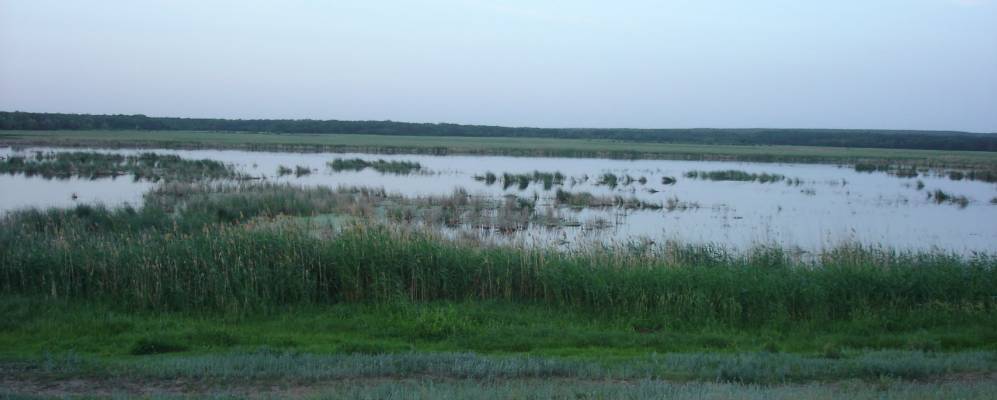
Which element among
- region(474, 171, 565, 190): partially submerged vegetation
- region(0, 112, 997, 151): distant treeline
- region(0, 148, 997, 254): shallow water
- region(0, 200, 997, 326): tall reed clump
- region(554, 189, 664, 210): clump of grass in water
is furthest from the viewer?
region(0, 112, 997, 151): distant treeline

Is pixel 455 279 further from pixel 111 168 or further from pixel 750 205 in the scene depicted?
pixel 111 168

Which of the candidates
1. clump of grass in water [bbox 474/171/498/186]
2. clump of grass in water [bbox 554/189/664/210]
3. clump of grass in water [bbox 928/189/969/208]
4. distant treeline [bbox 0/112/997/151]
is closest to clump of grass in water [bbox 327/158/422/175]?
clump of grass in water [bbox 474/171/498/186]

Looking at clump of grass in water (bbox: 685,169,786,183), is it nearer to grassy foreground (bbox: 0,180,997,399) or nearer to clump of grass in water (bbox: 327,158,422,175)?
clump of grass in water (bbox: 327,158,422,175)

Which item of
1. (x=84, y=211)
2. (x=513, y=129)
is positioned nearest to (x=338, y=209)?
(x=84, y=211)

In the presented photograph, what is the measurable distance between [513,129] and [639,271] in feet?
528

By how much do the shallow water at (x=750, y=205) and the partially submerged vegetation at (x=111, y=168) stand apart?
1.91 m

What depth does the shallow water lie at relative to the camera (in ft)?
79.0

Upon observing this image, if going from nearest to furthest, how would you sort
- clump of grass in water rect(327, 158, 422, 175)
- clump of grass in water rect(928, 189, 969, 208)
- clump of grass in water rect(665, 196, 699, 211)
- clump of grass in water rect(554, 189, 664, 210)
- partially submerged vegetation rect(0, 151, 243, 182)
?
clump of grass in water rect(665, 196, 699, 211)
clump of grass in water rect(554, 189, 664, 210)
clump of grass in water rect(928, 189, 969, 208)
partially submerged vegetation rect(0, 151, 243, 182)
clump of grass in water rect(327, 158, 422, 175)

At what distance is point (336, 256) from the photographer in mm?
12992

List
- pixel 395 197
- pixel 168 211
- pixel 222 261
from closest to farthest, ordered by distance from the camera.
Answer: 1. pixel 222 261
2. pixel 168 211
3. pixel 395 197

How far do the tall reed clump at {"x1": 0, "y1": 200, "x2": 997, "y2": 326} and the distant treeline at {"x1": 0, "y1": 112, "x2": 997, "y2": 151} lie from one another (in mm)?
106580

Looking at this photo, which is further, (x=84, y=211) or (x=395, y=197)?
(x=395, y=197)

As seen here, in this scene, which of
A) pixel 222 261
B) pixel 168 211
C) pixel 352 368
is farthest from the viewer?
pixel 168 211

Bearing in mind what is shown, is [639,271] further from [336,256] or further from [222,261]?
[222,261]
